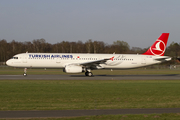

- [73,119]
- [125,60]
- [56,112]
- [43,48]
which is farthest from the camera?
[43,48]

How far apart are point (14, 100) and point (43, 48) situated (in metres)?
87.1

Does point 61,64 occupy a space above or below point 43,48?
below

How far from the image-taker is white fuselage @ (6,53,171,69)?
110 feet

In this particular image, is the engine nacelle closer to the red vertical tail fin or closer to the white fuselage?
the white fuselage

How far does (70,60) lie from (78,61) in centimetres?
128

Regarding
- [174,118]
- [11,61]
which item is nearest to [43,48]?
[11,61]

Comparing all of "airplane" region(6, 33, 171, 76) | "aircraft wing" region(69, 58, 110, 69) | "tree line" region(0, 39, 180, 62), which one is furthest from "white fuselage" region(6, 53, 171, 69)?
"tree line" region(0, 39, 180, 62)

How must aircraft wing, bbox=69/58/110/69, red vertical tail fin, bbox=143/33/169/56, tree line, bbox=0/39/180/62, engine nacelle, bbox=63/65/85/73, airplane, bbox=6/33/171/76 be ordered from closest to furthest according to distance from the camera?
engine nacelle, bbox=63/65/85/73 < aircraft wing, bbox=69/58/110/69 < airplane, bbox=6/33/171/76 < red vertical tail fin, bbox=143/33/169/56 < tree line, bbox=0/39/180/62

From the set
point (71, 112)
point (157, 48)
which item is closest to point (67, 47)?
point (157, 48)

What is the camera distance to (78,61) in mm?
34594

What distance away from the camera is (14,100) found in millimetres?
13234

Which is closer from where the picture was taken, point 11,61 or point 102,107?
point 102,107

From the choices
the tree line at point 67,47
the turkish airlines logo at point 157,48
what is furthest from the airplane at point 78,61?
the tree line at point 67,47

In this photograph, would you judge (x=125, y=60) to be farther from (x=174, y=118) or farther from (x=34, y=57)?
(x=174, y=118)
